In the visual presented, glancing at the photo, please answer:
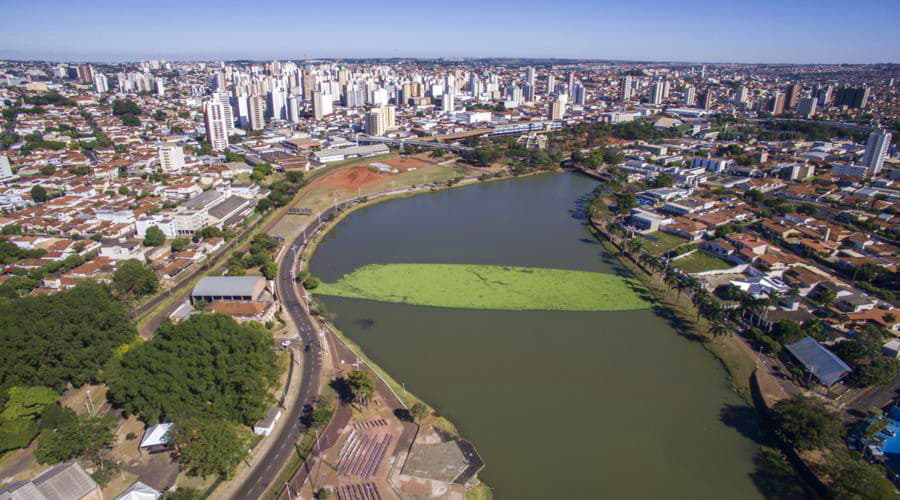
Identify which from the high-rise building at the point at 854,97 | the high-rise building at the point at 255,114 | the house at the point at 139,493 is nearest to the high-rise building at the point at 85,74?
the high-rise building at the point at 255,114

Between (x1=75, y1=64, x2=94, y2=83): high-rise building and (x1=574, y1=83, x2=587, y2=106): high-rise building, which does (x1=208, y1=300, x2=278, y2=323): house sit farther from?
(x1=75, y1=64, x2=94, y2=83): high-rise building

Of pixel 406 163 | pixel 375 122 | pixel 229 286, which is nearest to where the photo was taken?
pixel 229 286

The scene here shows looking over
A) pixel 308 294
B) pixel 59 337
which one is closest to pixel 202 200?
pixel 308 294

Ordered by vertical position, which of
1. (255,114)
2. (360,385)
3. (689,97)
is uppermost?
(689,97)

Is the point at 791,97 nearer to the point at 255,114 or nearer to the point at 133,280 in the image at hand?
the point at 255,114

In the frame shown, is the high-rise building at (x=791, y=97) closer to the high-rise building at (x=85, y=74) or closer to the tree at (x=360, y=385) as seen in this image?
the tree at (x=360, y=385)

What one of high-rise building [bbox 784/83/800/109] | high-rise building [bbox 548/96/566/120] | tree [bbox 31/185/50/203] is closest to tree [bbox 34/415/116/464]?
tree [bbox 31/185/50/203]

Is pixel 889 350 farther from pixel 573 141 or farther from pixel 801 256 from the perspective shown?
pixel 573 141

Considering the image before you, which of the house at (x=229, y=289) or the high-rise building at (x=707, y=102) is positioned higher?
the high-rise building at (x=707, y=102)
